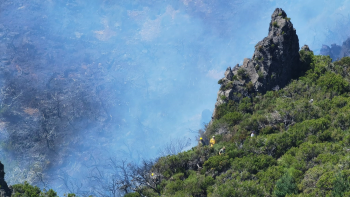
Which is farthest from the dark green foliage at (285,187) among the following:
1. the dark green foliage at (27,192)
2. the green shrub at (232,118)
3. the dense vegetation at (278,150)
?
the dark green foliage at (27,192)

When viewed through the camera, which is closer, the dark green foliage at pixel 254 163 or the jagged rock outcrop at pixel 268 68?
the dark green foliage at pixel 254 163

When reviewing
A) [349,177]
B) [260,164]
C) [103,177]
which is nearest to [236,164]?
[260,164]

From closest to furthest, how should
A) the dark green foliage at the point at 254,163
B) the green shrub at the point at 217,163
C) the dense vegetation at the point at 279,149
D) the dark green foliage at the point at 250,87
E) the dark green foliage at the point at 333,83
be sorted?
the dense vegetation at the point at 279,149
the dark green foliage at the point at 254,163
the green shrub at the point at 217,163
the dark green foliage at the point at 333,83
the dark green foliage at the point at 250,87

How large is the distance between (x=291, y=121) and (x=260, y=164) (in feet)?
28.5

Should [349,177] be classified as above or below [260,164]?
below

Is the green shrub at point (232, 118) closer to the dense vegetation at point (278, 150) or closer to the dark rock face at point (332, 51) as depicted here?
the dense vegetation at point (278, 150)

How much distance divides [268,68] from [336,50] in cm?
10455

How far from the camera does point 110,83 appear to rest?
12325cm

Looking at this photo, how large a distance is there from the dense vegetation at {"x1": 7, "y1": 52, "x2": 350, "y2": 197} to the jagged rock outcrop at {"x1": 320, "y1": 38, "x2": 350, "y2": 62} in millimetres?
94533

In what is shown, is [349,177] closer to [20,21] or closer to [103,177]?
[103,177]

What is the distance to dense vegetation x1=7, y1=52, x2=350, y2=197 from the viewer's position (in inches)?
1008

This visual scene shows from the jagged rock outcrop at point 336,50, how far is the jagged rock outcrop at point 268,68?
307ft

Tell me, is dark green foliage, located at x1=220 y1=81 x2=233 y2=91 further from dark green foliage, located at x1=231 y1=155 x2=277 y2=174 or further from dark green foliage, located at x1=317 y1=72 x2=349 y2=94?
dark green foliage, located at x1=231 y1=155 x2=277 y2=174

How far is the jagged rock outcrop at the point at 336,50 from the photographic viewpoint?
5226 inches
